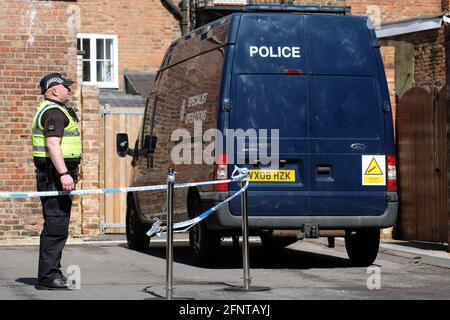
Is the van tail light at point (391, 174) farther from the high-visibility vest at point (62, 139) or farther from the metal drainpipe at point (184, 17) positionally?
the metal drainpipe at point (184, 17)

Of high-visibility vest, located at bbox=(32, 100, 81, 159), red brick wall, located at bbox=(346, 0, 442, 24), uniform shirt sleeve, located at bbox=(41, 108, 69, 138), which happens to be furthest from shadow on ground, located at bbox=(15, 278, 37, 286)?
red brick wall, located at bbox=(346, 0, 442, 24)

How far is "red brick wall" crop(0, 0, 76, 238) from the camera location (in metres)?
18.4

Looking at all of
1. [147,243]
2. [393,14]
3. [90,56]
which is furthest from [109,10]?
[147,243]

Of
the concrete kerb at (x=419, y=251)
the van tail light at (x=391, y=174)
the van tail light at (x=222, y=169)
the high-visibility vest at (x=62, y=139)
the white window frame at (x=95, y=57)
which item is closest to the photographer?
the high-visibility vest at (x=62, y=139)

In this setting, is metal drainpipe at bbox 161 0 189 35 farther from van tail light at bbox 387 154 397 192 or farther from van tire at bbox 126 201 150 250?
van tail light at bbox 387 154 397 192

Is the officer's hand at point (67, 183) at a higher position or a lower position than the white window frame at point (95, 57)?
lower

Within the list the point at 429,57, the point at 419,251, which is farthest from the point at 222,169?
the point at 429,57

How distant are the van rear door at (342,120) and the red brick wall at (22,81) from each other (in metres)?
6.97

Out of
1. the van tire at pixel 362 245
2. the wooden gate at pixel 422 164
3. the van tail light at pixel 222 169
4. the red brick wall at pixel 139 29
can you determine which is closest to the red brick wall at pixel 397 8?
the red brick wall at pixel 139 29

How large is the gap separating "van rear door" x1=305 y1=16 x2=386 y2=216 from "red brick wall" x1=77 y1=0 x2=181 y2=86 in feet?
56.9

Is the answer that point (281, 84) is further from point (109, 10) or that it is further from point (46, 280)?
point (109, 10)

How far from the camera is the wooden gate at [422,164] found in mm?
16109
